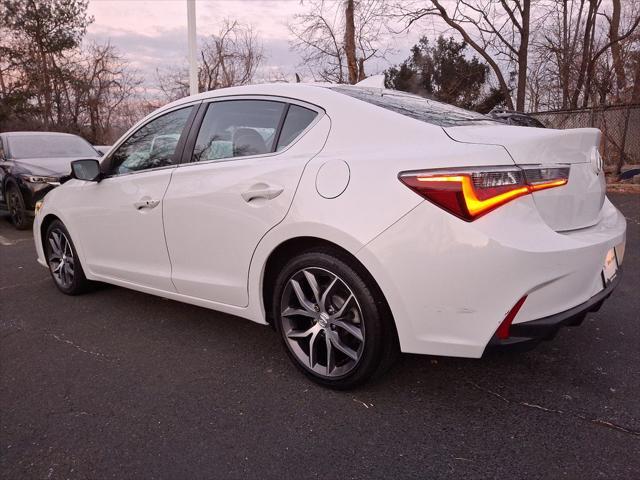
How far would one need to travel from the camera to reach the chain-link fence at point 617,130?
34.0ft

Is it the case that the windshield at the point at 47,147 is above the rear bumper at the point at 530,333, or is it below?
above

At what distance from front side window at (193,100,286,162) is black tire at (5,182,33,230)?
577 cm

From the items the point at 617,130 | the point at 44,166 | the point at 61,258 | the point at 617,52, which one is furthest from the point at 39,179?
the point at 617,52

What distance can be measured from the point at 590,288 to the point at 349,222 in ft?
3.64

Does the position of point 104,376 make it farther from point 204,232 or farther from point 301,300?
point 301,300

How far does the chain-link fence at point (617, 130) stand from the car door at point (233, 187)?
33.4 ft

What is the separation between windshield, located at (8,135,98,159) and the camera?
26.4ft

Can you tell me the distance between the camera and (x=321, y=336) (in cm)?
249

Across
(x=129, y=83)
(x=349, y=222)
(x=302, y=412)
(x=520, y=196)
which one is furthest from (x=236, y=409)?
(x=129, y=83)

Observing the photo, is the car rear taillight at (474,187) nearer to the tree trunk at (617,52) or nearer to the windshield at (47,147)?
the windshield at (47,147)

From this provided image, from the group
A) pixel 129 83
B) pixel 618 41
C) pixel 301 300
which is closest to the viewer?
pixel 301 300

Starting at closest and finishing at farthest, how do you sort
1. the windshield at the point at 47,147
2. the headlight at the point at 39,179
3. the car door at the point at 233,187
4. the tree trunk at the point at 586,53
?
the car door at the point at 233,187, the headlight at the point at 39,179, the windshield at the point at 47,147, the tree trunk at the point at 586,53

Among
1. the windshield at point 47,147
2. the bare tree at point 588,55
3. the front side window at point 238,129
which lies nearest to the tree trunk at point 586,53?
the bare tree at point 588,55

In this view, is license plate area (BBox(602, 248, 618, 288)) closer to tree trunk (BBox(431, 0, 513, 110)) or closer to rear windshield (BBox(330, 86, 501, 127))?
rear windshield (BBox(330, 86, 501, 127))
